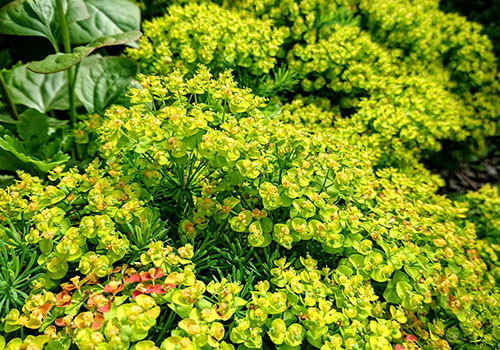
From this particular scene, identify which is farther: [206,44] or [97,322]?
[206,44]

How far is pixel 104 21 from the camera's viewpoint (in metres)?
2.06

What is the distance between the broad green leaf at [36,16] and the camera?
4.88 ft

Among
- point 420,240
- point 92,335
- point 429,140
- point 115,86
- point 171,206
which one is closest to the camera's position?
point 92,335

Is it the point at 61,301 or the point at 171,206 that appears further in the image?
the point at 171,206

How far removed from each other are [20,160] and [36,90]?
61cm

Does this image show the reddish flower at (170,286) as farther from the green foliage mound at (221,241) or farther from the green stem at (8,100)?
the green stem at (8,100)

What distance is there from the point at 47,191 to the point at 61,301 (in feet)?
1.16

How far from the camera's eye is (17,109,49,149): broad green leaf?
1576mm

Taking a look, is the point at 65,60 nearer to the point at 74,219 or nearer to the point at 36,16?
the point at 36,16

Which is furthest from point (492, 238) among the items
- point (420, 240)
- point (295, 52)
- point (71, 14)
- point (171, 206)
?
point (71, 14)

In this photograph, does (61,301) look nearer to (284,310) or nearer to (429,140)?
(284,310)

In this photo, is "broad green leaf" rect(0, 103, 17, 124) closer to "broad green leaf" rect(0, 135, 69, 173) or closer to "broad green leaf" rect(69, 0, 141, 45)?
"broad green leaf" rect(0, 135, 69, 173)

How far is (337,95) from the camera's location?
2252mm

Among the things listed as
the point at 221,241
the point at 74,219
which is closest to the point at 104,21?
the point at 74,219
